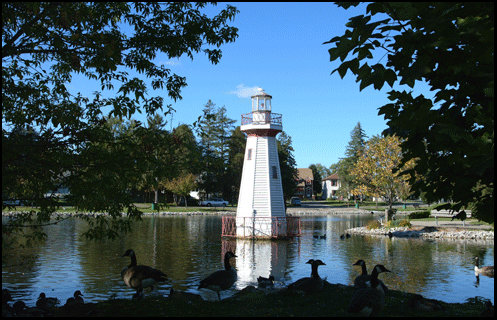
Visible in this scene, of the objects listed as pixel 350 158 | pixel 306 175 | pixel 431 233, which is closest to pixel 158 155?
pixel 431 233

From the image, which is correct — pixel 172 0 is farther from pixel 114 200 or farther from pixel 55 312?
pixel 55 312

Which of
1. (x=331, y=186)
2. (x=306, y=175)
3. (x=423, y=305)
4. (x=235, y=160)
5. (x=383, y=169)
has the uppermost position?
(x=306, y=175)

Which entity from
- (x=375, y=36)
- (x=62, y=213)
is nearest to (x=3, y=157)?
(x=375, y=36)

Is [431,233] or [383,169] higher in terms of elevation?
[383,169]

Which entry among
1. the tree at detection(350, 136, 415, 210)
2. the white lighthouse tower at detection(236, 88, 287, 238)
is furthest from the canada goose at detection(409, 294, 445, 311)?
the tree at detection(350, 136, 415, 210)

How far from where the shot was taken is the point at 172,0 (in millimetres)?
9875

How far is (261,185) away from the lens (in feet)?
101

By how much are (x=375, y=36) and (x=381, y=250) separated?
21.9 meters

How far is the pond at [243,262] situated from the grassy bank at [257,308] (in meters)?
2.18

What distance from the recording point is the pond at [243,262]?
14.9 m

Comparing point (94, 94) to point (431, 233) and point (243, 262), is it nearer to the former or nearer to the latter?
point (243, 262)

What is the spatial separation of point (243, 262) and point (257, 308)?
1252cm

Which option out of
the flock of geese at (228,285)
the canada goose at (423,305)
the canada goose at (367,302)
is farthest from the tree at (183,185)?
the canada goose at (367,302)

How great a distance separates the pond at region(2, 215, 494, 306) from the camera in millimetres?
14922
